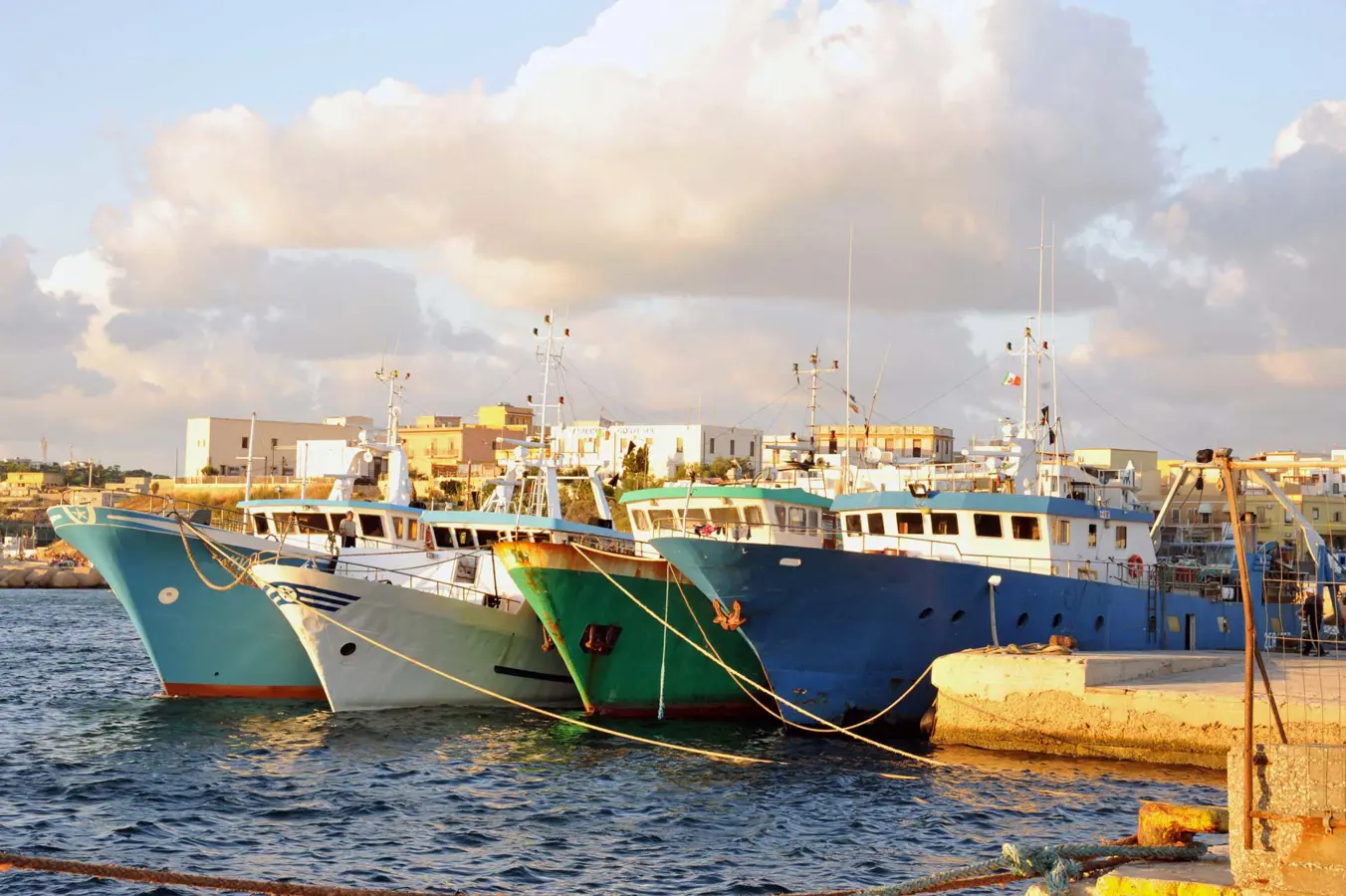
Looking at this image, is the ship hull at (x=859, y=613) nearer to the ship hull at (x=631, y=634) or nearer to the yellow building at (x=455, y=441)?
the ship hull at (x=631, y=634)

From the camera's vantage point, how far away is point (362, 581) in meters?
28.5

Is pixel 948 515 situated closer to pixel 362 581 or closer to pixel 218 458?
pixel 362 581

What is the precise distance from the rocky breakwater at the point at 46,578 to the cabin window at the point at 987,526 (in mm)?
89127

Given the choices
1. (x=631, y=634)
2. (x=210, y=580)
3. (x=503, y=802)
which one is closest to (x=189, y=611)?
(x=210, y=580)

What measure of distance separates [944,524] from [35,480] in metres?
155

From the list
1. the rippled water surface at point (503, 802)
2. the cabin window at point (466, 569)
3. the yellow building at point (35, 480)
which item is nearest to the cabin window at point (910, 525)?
the rippled water surface at point (503, 802)

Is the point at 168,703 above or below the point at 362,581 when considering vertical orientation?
below

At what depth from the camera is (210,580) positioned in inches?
1184

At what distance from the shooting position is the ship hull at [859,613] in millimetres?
25859

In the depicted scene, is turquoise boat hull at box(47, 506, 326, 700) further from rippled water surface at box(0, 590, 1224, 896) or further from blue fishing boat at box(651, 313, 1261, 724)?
blue fishing boat at box(651, 313, 1261, 724)

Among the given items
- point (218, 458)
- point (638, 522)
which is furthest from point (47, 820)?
point (218, 458)

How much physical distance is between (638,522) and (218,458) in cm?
9926

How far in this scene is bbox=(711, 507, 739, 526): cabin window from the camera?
98.5ft

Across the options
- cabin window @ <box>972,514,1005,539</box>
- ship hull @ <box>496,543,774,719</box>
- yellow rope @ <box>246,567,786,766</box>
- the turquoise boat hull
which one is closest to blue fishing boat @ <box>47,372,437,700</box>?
the turquoise boat hull
